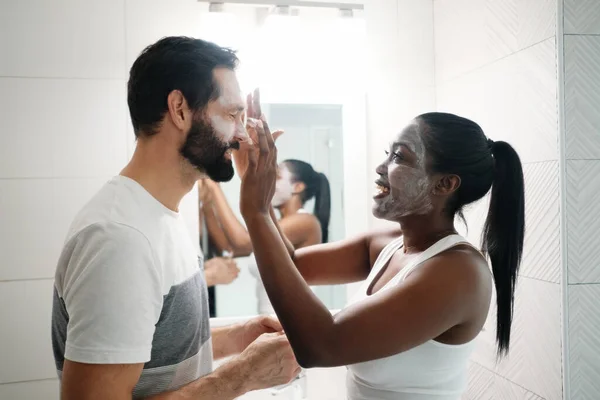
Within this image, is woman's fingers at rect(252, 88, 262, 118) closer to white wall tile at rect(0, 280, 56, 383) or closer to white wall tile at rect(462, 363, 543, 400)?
white wall tile at rect(0, 280, 56, 383)

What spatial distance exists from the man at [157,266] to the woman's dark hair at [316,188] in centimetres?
56

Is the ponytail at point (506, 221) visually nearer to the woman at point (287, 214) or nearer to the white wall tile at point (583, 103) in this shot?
the white wall tile at point (583, 103)

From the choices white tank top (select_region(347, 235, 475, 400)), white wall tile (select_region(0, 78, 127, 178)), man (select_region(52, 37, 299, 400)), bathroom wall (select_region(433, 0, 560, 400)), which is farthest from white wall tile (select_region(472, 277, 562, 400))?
white wall tile (select_region(0, 78, 127, 178))

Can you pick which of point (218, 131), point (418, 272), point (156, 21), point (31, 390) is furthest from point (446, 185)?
point (31, 390)

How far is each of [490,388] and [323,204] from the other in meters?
0.66

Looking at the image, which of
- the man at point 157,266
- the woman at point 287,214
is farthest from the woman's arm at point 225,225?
the man at point 157,266

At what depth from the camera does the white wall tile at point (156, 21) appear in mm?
1443

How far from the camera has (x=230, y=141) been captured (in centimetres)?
96

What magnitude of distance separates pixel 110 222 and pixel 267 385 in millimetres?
385

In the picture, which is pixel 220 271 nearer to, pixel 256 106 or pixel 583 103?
pixel 256 106

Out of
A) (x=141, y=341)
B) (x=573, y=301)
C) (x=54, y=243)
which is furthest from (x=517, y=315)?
(x=54, y=243)

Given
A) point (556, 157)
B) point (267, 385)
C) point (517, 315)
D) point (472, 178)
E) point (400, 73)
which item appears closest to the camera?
point (267, 385)

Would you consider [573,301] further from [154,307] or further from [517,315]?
[154,307]

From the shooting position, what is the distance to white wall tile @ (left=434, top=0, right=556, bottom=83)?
1.20 meters
